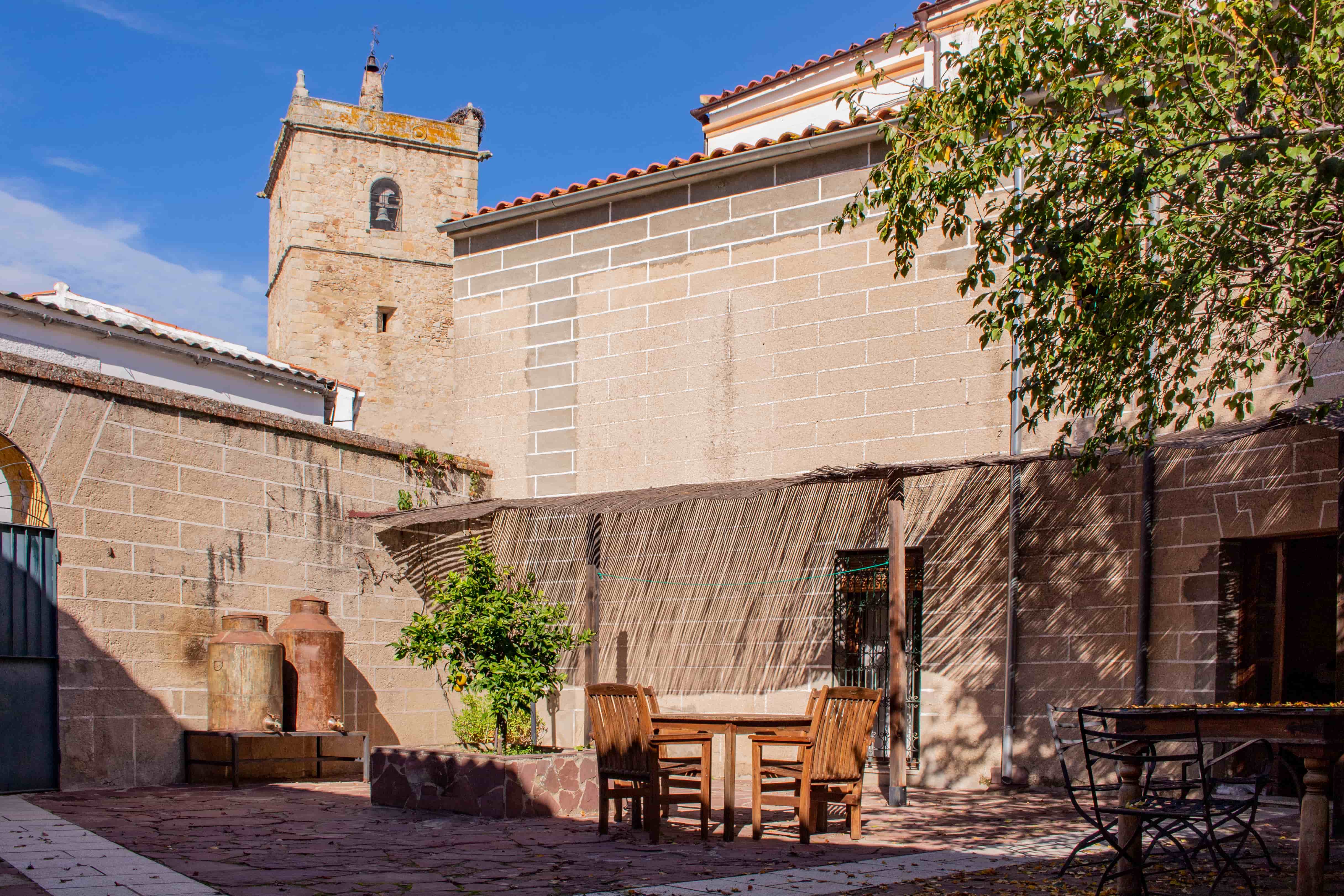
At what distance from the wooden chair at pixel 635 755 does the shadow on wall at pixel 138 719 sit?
3572 millimetres

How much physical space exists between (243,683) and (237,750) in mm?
491

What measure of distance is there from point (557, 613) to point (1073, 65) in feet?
15.5

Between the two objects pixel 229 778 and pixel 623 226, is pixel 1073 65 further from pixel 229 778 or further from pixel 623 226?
pixel 229 778

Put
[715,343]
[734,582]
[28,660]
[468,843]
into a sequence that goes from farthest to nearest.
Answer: [715,343]
[734,582]
[28,660]
[468,843]

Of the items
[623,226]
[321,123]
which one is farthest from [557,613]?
[321,123]

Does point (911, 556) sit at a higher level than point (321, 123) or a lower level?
lower

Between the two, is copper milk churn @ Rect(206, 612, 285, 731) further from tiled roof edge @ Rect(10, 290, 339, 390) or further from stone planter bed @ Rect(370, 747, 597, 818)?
tiled roof edge @ Rect(10, 290, 339, 390)

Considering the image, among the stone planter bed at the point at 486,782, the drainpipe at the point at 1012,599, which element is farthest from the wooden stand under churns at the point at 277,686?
the drainpipe at the point at 1012,599

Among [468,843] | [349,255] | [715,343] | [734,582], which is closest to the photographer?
[468,843]

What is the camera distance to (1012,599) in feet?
29.7

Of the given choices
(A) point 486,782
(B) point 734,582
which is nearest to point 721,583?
(B) point 734,582

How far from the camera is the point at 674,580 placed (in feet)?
34.5

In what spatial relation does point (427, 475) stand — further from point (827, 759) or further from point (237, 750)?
point (827, 759)

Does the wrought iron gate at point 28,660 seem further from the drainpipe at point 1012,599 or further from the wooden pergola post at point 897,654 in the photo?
the drainpipe at point 1012,599
